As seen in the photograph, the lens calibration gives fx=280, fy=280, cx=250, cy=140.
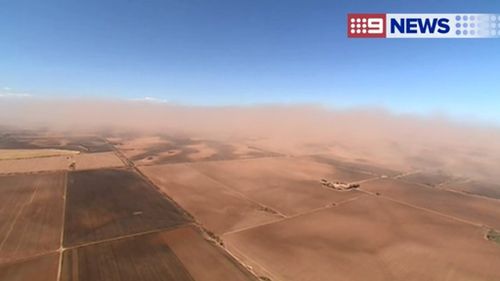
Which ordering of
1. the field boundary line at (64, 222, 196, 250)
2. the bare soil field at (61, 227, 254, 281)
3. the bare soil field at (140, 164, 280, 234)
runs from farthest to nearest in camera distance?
the bare soil field at (140, 164, 280, 234)
the field boundary line at (64, 222, 196, 250)
the bare soil field at (61, 227, 254, 281)

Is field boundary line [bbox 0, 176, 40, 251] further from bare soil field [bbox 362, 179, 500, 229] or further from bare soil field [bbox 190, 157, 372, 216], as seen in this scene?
bare soil field [bbox 362, 179, 500, 229]

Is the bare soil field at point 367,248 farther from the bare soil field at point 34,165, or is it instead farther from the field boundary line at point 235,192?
the bare soil field at point 34,165

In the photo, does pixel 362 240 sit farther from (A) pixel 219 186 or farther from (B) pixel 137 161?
(B) pixel 137 161

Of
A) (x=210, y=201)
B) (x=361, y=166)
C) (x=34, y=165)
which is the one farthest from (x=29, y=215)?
(x=361, y=166)

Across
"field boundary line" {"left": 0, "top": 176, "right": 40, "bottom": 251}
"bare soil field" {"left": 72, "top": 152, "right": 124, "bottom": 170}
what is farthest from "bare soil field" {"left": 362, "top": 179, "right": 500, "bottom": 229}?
"bare soil field" {"left": 72, "top": 152, "right": 124, "bottom": 170}

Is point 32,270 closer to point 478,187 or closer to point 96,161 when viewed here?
point 96,161

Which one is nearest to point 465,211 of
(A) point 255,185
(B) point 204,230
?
(A) point 255,185

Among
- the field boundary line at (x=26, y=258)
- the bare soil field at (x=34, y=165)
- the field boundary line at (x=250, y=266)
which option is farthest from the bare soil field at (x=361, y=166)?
the bare soil field at (x=34, y=165)
